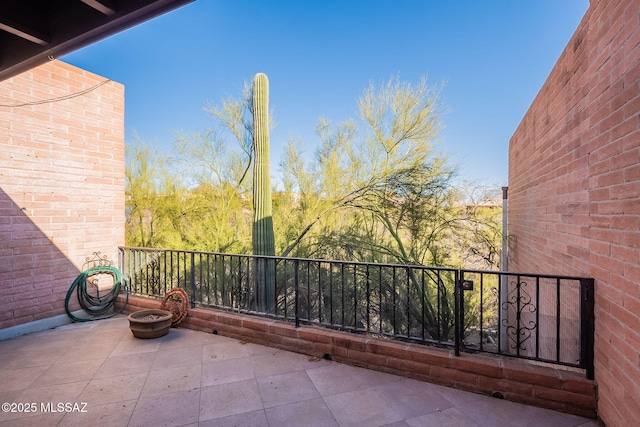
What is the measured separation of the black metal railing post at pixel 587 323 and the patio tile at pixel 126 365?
10.5 feet

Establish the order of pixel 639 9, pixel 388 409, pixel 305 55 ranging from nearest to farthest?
pixel 639 9 → pixel 388 409 → pixel 305 55

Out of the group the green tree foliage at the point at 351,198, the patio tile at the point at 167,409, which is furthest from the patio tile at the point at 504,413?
the patio tile at the point at 167,409

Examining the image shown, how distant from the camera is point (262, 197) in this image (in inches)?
183

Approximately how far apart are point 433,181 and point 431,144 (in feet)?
2.53

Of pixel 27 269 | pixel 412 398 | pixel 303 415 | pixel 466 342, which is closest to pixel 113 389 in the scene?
pixel 303 415

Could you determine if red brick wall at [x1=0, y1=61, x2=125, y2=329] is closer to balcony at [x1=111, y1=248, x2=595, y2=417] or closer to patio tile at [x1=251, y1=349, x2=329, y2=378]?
balcony at [x1=111, y1=248, x2=595, y2=417]

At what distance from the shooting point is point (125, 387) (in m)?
2.15

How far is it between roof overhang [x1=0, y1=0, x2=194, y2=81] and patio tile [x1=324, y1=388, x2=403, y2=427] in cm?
245

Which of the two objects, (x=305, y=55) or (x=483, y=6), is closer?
(x=483, y=6)

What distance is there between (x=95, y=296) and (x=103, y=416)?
104 inches

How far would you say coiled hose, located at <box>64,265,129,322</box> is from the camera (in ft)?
12.1

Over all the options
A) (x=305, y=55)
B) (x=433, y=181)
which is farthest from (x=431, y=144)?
(x=305, y=55)

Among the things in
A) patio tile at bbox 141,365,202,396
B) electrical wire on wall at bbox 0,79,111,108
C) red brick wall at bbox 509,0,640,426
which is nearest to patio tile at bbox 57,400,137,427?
patio tile at bbox 141,365,202,396

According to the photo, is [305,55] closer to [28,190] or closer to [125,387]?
[28,190]
